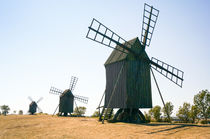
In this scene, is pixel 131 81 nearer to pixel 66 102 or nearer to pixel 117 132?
pixel 117 132

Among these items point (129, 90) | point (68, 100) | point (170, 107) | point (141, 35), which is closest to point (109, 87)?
point (129, 90)

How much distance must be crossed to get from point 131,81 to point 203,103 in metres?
24.9

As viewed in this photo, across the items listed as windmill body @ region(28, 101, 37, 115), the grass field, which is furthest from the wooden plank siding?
windmill body @ region(28, 101, 37, 115)

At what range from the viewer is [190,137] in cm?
840

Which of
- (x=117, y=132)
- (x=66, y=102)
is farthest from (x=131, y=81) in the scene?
(x=66, y=102)

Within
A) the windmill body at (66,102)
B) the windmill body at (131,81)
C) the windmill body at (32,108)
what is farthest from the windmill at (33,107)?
the windmill body at (131,81)

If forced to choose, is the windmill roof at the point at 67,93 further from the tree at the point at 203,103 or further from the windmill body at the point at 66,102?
the tree at the point at 203,103

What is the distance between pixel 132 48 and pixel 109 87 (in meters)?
5.07

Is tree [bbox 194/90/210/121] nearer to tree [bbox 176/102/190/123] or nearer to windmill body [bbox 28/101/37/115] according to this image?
tree [bbox 176/102/190/123]

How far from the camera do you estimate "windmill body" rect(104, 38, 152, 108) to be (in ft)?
53.5

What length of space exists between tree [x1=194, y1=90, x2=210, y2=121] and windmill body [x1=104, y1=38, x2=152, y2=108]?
70.9ft

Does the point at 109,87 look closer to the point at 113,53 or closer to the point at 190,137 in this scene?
the point at 113,53

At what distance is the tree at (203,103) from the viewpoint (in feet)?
106

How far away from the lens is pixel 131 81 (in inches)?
653
